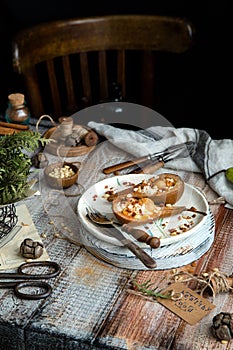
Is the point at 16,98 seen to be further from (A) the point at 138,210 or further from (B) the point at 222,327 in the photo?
(B) the point at 222,327

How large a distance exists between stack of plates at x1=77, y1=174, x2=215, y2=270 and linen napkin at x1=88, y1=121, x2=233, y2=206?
126 mm

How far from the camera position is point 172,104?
2.46m

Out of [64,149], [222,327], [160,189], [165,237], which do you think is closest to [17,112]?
[64,149]

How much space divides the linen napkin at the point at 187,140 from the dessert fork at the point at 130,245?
1.07 ft

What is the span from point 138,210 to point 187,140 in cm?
45

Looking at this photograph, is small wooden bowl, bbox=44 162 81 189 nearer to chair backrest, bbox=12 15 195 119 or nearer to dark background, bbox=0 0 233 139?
chair backrest, bbox=12 15 195 119

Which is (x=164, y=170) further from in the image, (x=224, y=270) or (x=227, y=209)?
(x=224, y=270)

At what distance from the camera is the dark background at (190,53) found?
230 centimetres

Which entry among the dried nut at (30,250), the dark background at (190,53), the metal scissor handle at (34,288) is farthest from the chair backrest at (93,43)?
the metal scissor handle at (34,288)

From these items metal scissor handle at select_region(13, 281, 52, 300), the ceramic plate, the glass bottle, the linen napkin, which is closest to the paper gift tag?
the ceramic plate

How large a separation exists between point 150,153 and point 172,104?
0.84m

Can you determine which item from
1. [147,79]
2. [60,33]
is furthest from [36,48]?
[147,79]

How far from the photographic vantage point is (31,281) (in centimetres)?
123

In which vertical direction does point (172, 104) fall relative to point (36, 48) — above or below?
below
